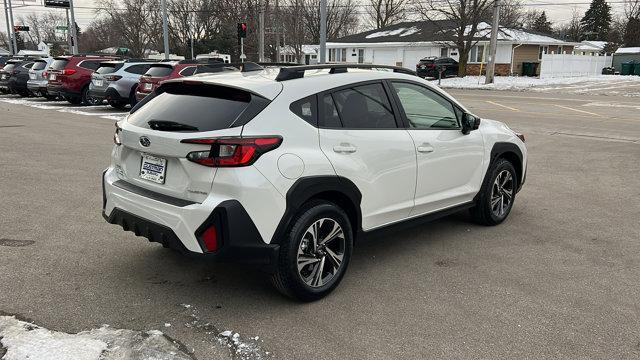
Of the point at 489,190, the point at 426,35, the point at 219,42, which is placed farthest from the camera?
the point at 219,42

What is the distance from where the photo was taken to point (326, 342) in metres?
3.34

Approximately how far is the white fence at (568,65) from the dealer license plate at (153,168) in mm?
40250

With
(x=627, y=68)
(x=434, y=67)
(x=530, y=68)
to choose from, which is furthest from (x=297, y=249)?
(x=627, y=68)

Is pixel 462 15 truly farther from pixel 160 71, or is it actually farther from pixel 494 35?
pixel 160 71

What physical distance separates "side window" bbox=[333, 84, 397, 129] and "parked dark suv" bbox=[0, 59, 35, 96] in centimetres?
2322

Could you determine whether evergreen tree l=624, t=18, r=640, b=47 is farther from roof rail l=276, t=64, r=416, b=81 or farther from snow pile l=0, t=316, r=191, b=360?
snow pile l=0, t=316, r=191, b=360

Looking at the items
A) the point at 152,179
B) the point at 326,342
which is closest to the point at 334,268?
the point at 326,342

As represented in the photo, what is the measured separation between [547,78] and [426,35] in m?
13.1

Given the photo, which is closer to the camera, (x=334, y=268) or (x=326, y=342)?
(x=326, y=342)

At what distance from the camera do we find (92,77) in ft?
58.8

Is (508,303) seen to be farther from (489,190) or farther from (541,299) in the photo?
(489,190)

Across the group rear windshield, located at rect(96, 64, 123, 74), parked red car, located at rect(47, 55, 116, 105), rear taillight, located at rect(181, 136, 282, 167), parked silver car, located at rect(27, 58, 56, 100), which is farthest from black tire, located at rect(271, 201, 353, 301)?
parked silver car, located at rect(27, 58, 56, 100)

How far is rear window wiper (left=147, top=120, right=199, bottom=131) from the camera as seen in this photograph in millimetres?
3562

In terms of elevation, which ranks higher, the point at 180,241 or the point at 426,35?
the point at 426,35
